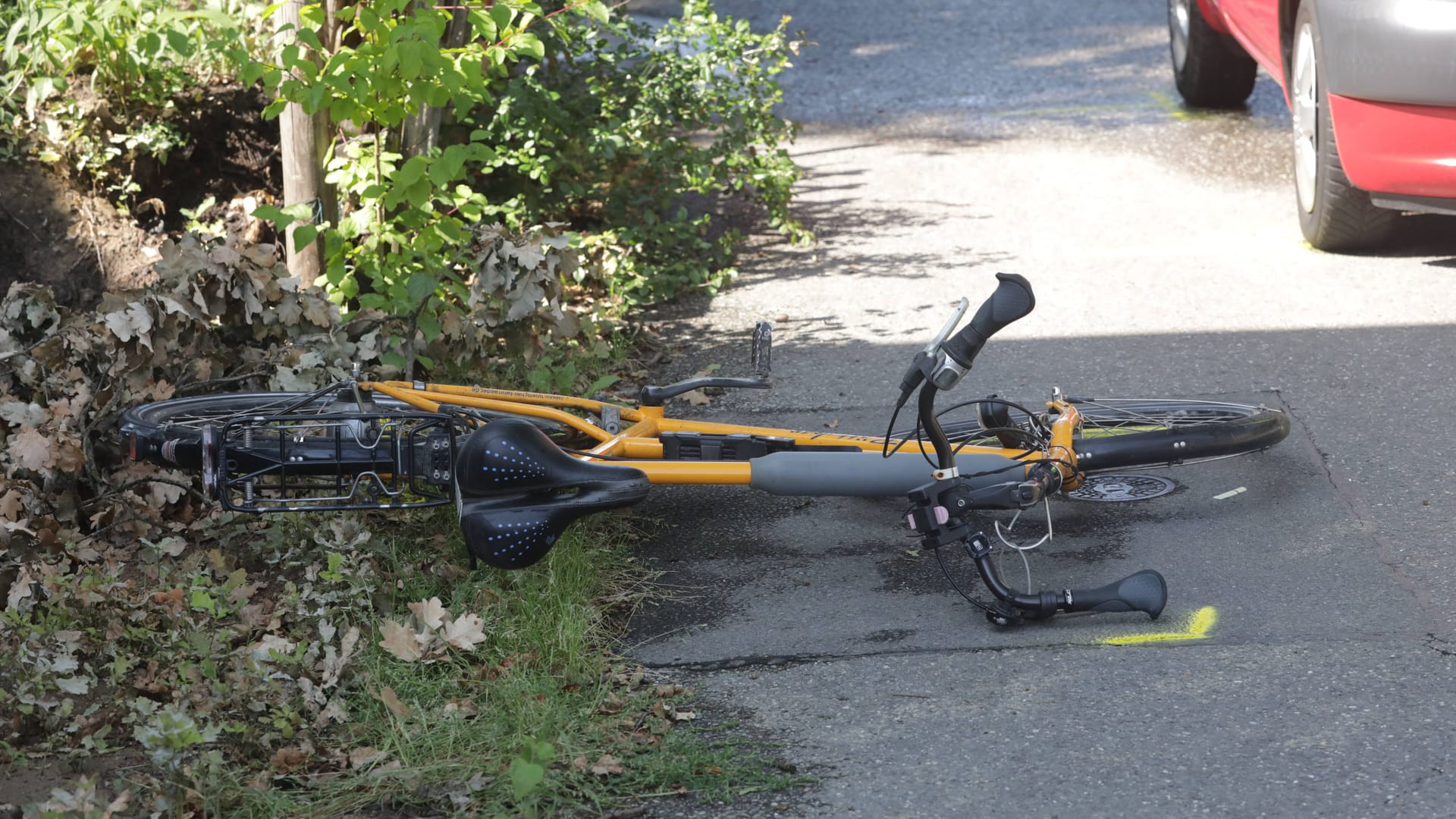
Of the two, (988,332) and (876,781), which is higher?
(988,332)

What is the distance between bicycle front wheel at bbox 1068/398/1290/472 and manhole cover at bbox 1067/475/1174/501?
0.17 metres

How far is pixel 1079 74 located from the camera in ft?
37.2

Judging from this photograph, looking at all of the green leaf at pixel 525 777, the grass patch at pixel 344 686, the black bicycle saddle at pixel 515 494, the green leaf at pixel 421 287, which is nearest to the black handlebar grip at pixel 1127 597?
the grass patch at pixel 344 686

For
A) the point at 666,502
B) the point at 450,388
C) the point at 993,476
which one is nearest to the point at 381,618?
the point at 450,388

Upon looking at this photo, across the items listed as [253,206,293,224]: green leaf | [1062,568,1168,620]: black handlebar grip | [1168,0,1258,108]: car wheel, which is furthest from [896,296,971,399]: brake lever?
[1168,0,1258,108]: car wheel

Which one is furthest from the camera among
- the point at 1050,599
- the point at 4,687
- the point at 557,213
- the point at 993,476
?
the point at 557,213

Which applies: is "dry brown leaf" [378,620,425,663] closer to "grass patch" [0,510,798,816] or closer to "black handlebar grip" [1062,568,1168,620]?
"grass patch" [0,510,798,816]

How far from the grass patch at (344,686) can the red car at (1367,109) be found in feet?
12.5

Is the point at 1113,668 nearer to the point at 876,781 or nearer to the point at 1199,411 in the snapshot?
the point at 876,781

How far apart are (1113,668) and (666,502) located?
171 cm

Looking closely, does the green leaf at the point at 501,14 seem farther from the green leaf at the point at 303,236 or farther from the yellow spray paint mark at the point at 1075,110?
the yellow spray paint mark at the point at 1075,110

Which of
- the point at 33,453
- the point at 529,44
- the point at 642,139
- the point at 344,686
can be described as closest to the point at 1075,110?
the point at 642,139

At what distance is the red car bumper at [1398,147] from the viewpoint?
5887mm

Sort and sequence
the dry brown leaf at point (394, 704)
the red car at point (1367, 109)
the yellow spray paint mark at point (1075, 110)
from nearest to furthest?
1. the dry brown leaf at point (394, 704)
2. the red car at point (1367, 109)
3. the yellow spray paint mark at point (1075, 110)
